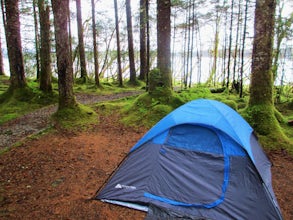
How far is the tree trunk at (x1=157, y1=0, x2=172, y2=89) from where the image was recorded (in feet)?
23.2

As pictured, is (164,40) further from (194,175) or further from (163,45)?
(194,175)

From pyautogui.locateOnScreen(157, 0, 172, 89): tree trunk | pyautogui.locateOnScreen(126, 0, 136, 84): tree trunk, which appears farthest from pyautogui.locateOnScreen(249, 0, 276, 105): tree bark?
pyautogui.locateOnScreen(126, 0, 136, 84): tree trunk

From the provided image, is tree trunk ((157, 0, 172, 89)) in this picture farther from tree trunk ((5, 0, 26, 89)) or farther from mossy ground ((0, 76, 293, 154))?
tree trunk ((5, 0, 26, 89))

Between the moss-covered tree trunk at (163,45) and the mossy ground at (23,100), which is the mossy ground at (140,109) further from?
the moss-covered tree trunk at (163,45)

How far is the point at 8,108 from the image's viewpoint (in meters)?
7.87

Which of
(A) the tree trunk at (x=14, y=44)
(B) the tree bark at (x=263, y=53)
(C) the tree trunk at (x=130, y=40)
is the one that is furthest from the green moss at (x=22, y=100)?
(B) the tree bark at (x=263, y=53)

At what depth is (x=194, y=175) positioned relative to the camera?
10.5ft

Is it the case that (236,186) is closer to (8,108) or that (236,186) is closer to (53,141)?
(53,141)

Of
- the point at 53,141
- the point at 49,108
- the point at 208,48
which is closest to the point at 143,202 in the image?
the point at 53,141

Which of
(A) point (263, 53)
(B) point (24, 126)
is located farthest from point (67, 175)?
(A) point (263, 53)

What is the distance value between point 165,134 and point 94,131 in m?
3.32

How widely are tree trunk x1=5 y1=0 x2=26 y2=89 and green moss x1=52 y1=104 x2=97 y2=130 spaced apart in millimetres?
3310

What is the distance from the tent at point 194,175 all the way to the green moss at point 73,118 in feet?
11.0

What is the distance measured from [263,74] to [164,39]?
11.2 feet
